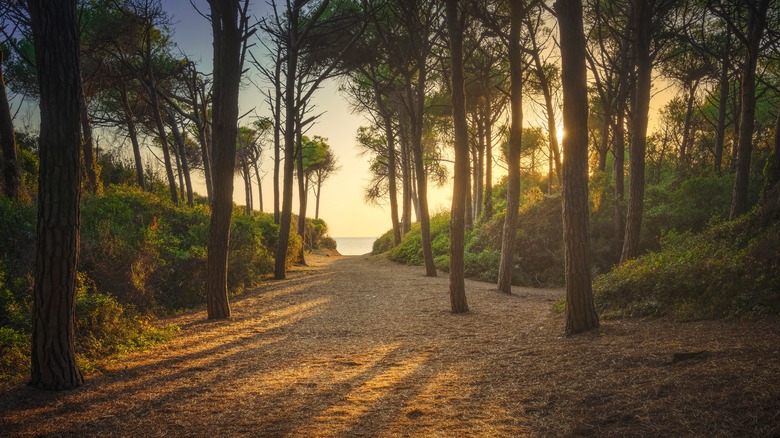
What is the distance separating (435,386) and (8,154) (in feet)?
35.5

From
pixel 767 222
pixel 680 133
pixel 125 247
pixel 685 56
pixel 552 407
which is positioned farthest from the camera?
pixel 680 133

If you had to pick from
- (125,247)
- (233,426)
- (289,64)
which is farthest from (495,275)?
(233,426)

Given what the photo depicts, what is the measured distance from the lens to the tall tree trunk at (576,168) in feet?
18.3

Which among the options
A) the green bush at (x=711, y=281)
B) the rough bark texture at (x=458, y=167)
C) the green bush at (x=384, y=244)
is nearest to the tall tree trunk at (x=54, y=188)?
the rough bark texture at (x=458, y=167)

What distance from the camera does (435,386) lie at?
4.09m

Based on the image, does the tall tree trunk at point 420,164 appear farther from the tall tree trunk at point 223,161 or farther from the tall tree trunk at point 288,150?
the tall tree trunk at point 223,161

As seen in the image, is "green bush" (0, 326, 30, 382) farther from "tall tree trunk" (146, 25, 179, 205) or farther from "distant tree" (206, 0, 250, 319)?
"tall tree trunk" (146, 25, 179, 205)

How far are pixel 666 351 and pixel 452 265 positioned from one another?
172 inches

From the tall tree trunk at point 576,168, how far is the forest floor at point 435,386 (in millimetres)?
377

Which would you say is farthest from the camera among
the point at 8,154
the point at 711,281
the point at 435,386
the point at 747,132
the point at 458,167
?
the point at 747,132

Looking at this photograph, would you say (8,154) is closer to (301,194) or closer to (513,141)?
(513,141)

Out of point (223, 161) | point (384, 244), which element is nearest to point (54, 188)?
point (223, 161)

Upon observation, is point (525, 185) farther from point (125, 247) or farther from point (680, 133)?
point (125, 247)

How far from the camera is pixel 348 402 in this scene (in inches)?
149
